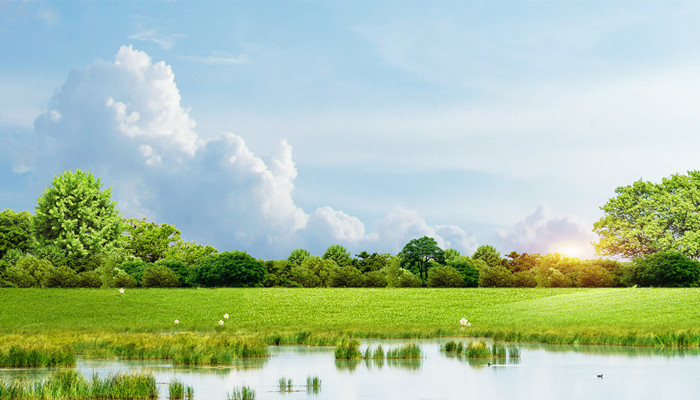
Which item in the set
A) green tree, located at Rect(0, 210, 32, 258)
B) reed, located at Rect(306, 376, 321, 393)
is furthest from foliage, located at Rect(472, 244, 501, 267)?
reed, located at Rect(306, 376, 321, 393)

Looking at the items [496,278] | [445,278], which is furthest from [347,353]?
[496,278]

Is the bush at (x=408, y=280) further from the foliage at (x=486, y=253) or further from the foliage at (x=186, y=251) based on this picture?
the foliage at (x=186, y=251)

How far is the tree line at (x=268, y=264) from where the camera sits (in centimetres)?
5034

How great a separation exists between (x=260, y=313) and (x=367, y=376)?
2224 cm

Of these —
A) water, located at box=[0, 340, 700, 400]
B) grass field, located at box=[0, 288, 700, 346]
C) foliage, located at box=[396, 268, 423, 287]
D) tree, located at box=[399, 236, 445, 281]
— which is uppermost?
tree, located at box=[399, 236, 445, 281]

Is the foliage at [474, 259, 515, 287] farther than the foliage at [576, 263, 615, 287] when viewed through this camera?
No

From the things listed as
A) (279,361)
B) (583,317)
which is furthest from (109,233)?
(279,361)

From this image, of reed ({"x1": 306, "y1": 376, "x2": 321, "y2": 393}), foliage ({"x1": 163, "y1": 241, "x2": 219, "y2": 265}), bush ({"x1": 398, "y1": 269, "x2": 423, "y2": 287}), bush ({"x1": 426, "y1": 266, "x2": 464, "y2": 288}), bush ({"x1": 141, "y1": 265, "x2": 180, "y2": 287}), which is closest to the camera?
reed ({"x1": 306, "y1": 376, "x2": 321, "y2": 393})

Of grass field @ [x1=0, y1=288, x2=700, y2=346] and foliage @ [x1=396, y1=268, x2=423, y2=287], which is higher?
foliage @ [x1=396, y1=268, x2=423, y2=287]

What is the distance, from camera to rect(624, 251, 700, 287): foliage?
5028 cm

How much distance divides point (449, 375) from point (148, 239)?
220 feet

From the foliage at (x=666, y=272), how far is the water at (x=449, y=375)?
31933 millimetres

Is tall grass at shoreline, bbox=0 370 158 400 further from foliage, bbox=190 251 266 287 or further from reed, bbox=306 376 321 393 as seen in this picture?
foliage, bbox=190 251 266 287

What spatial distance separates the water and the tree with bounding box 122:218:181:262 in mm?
60410
